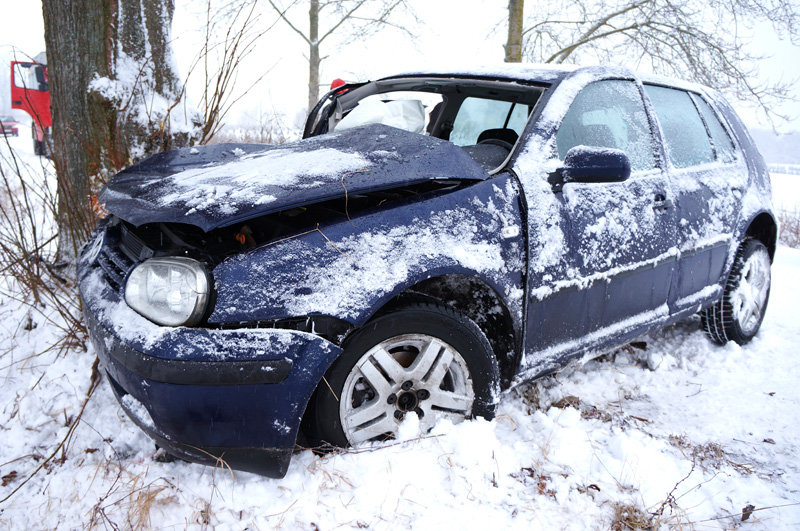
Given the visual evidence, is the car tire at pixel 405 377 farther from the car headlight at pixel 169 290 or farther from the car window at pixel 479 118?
the car window at pixel 479 118

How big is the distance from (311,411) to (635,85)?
94.2 inches

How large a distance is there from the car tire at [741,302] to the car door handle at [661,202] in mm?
1109

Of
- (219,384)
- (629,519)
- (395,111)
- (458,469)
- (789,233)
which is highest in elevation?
(395,111)

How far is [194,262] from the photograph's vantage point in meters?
1.58

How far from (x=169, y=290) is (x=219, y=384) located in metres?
0.34

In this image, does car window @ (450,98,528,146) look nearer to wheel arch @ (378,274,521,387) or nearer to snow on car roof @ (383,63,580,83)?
snow on car roof @ (383,63,580,83)

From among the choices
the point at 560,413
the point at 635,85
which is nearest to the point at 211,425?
the point at 560,413

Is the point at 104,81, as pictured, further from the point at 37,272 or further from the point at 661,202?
the point at 661,202

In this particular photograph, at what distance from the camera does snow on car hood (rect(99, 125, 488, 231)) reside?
5.42 ft

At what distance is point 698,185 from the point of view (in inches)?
114

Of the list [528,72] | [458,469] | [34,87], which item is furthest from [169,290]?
[34,87]

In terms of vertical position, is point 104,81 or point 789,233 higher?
point 104,81

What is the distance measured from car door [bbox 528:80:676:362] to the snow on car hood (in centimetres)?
57

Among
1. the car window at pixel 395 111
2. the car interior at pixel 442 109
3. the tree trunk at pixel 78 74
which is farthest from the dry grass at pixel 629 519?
the tree trunk at pixel 78 74
